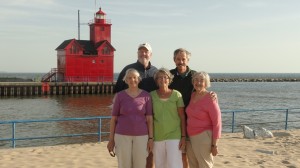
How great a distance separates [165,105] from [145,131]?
0.41 metres

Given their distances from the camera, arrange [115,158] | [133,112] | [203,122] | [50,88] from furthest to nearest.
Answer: [50,88] → [115,158] → [203,122] → [133,112]

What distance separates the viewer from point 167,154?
4516 mm

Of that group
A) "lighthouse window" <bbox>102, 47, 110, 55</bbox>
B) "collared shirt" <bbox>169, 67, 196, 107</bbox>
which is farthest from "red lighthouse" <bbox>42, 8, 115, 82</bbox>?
"collared shirt" <bbox>169, 67, 196, 107</bbox>

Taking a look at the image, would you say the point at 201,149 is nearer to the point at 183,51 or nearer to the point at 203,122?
the point at 203,122

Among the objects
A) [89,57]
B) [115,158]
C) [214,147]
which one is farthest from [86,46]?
[214,147]

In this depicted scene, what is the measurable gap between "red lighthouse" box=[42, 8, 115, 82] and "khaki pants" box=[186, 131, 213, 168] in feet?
142

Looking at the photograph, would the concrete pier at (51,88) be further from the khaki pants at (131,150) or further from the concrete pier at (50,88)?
the khaki pants at (131,150)

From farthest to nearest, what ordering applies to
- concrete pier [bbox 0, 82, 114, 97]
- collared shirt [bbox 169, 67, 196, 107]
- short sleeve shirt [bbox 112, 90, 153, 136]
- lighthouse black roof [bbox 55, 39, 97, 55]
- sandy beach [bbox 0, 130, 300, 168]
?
lighthouse black roof [bbox 55, 39, 97, 55]
concrete pier [bbox 0, 82, 114, 97]
sandy beach [bbox 0, 130, 300, 168]
collared shirt [bbox 169, 67, 196, 107]
short sleeve shirt [bbox 112, 90, 153, 136]

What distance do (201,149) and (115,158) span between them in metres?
4.17

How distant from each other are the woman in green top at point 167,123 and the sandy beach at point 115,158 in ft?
10.9

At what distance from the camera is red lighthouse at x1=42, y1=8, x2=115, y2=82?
46.8m

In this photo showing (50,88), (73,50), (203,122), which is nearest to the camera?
(203,122)

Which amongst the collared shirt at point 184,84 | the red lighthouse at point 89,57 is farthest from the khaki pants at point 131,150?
the red lighthouse at point 89,57

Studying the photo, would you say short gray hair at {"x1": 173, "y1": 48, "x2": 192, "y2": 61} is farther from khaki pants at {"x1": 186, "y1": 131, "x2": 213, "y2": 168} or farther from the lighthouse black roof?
the lighthouse black roof
